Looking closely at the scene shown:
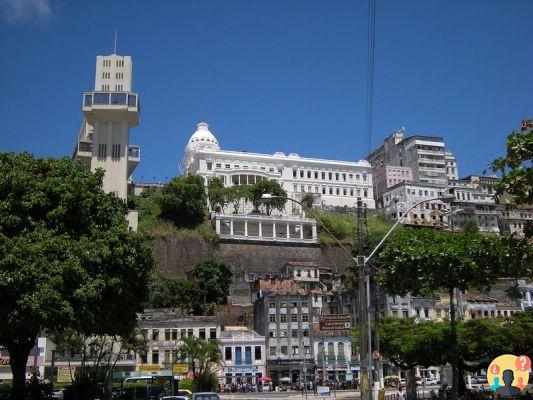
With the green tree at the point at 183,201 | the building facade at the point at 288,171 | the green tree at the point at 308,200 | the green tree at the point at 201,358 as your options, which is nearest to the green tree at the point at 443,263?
the green tree at the point at 201,358

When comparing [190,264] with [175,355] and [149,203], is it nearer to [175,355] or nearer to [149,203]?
[149,203]

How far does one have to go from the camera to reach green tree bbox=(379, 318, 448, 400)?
126 feet

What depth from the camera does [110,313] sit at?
30.7m

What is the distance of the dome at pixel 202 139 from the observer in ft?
453

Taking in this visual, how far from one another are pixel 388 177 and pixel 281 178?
87.8 ft

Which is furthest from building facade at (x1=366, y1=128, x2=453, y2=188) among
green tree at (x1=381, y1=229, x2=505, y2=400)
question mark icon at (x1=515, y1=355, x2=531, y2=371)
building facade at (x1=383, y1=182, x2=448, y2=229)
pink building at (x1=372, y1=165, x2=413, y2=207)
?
question mark icon at (x1=515, y1=355, x2=531, y2=371)

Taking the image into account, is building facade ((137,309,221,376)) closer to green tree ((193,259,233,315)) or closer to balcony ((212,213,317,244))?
green tree ((193,259,233,315))

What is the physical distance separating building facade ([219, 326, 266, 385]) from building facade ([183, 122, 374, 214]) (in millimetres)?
52542

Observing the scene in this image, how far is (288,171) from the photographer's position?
135 meters

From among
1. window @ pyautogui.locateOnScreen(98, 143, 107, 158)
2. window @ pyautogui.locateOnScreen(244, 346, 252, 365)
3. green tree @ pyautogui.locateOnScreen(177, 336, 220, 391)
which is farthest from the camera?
window @ pyautogui.locateOnScreen(98, 143, 107, 158)

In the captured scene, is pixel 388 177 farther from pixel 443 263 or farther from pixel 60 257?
pixel 60 257

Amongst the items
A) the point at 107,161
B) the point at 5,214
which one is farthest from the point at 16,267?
the point at 107,161

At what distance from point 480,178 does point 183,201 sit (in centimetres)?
7449

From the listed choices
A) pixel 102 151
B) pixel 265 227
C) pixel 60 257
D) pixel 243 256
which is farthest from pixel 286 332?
pixel 60 257
